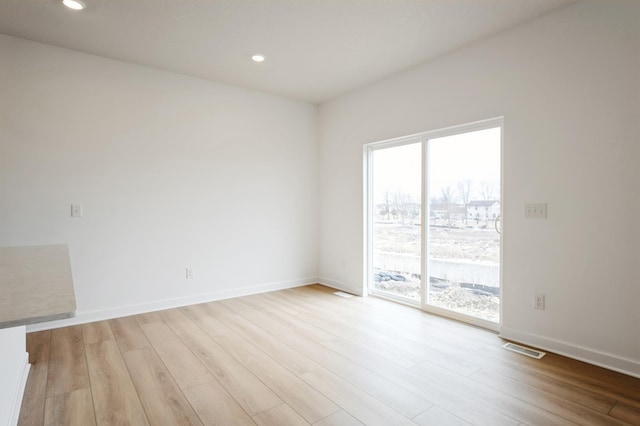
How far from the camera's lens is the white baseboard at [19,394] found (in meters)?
1.82

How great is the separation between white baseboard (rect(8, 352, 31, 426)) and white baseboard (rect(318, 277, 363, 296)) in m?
3.40

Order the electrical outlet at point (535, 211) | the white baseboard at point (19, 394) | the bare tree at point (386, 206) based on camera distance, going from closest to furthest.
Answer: the white baseboard at point (19, 394), the electrical outlet at point (535, 211), the bare tree at point (386, 206)

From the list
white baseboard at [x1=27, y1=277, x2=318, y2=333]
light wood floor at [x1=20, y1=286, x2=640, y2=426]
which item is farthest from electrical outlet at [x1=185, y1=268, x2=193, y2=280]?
light wood floor at [x1=20, y1=286, x2=640, y2=426]

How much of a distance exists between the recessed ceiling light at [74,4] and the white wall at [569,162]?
3.27m

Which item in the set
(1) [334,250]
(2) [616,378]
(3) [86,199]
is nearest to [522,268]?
(2) [616,378]

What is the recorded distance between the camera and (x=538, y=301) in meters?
2.92

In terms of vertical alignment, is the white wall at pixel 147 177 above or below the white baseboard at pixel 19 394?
above

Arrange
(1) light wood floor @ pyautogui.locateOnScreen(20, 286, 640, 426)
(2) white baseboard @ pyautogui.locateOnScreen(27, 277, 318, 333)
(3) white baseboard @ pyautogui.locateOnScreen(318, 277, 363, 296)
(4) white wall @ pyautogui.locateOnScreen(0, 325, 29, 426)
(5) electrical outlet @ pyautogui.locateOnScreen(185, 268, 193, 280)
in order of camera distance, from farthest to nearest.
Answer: (3) white baseboard @ pyautogui.locateOnScreen(318, 277, 363, 296) < (5) electrical outlet @ pyautogui.locateOnScreen(185, 268, 193, 280) < (2) white baseboard @ pyautogui.locateOnScreen(27, 277, 318, 333) < (1) light wood floor @ pyautogui.locateOnScreen(20, 286, 640, 426) < (4) white wall @ pyautogui.locateOnScreen(0, 325, 29, 426)

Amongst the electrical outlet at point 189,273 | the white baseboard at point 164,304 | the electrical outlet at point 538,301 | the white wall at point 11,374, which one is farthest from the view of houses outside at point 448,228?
the white wall at point 11,374

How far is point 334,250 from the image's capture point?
5.11m

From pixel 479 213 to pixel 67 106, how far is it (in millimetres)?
4250

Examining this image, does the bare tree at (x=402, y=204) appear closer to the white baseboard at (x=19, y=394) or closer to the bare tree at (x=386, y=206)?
the bare tree at (x=386, y=206)

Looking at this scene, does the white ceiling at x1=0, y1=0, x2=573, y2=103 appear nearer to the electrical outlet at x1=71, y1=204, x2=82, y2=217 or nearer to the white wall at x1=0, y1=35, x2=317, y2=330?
the white wall at x1=0, y1=35, x2=317, y2=330

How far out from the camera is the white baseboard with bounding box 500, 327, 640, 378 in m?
2.45
